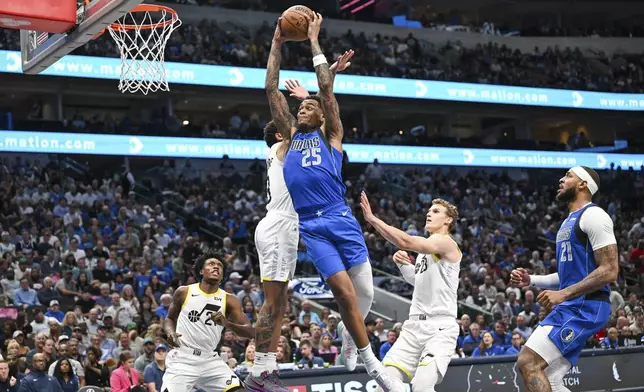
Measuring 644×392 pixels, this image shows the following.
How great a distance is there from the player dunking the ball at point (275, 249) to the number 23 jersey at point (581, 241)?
2202 mm

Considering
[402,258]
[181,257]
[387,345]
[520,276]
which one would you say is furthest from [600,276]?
[181,257]

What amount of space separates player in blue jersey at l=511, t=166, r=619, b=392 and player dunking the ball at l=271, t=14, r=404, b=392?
1.15m

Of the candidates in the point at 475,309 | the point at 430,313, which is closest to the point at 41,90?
the point at 475,309

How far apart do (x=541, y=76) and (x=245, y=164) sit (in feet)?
41.9

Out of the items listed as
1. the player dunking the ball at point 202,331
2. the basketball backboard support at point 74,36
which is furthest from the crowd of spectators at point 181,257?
the basketball backboard support at point 74,36

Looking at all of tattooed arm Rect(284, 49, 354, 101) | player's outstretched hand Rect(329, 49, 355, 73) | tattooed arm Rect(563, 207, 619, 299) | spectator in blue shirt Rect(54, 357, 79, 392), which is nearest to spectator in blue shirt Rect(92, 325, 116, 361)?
spectator in blue shirt Rect(54, 357, 79, 392)

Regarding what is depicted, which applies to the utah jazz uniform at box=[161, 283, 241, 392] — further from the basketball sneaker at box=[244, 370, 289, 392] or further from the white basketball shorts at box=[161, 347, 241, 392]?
the basketball sneaker at box=[244, 370, 289, 392]

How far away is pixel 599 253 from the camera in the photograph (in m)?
7.04

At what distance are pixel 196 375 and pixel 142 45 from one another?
476 cm

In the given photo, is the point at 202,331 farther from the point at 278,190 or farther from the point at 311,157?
the point at 311,157

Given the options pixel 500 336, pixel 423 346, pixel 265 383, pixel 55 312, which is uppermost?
pixel 55 312

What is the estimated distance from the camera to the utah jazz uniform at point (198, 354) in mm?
8859

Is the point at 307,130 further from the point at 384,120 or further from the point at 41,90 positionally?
the point at 384,120

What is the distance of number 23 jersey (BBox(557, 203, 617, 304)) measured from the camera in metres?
7.08
